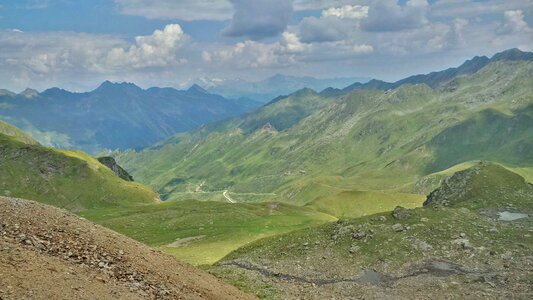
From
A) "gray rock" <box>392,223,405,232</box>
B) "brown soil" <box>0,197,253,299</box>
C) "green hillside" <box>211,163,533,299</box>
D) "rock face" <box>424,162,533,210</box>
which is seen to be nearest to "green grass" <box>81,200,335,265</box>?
"green hillside" <box>211,163,533,299</box>

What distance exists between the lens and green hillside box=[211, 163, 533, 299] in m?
44.4

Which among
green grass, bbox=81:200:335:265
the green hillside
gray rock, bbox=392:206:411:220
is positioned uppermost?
gray rock, bbox=392:206:411:220

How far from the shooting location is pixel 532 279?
4453cm

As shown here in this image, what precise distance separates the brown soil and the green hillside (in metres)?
11.4

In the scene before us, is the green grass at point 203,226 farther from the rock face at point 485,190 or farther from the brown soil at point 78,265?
the brown soil at point 78,265

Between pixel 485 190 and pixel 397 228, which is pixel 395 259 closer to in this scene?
pixel 397 228

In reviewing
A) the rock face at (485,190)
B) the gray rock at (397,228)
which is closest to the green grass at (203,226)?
the gray rock at (397,228)

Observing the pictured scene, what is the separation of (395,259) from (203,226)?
66.1m

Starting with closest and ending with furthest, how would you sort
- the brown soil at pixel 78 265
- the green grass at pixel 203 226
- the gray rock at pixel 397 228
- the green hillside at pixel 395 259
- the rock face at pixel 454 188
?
the brown soil at pixel 78 265
the green hillside at pixel 395 259
the gray rock at pixel 397 228
the green grass at pixel 203 226
the rock face at pixel 454 188

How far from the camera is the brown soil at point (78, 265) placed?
2452 cm

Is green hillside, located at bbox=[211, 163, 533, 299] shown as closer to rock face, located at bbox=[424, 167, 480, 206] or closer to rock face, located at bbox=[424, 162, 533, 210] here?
rock face, located at bbox=[424, 162, 533, 210]

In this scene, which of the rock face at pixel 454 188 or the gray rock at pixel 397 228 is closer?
the gray rock at pixel 397 228

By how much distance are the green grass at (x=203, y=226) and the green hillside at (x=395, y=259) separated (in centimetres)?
A: 2128

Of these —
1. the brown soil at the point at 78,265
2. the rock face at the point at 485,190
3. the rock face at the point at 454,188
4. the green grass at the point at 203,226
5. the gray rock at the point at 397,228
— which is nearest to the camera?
the brown soil at the point at 78,265
